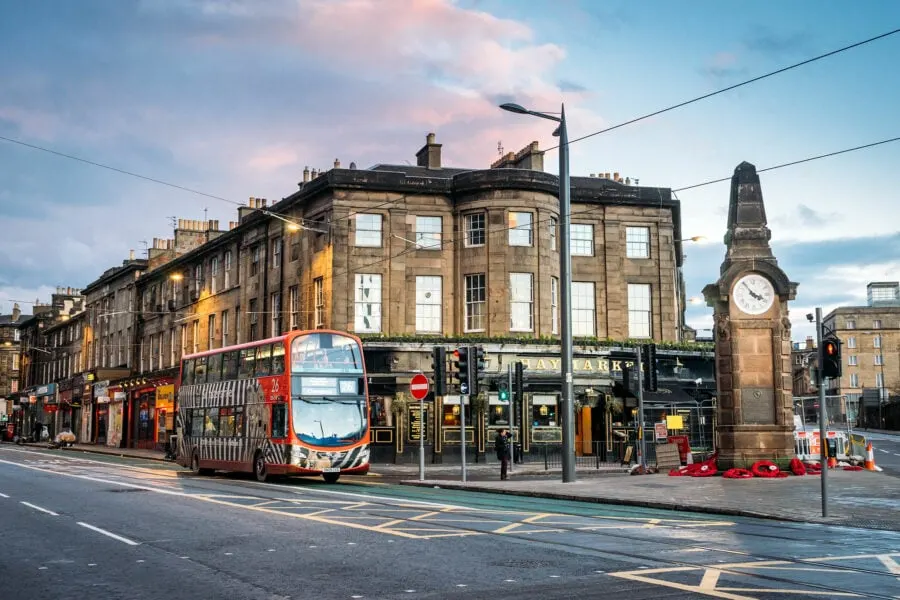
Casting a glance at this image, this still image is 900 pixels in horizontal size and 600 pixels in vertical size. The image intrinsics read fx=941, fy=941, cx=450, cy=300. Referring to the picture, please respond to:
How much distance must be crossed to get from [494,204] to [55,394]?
57921 millimetres

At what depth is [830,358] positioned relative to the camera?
15.8 m

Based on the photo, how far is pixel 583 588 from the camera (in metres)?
8.86

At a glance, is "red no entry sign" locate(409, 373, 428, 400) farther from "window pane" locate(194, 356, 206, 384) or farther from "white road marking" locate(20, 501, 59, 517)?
"white road marking" locate(20, 501, 59, 517)

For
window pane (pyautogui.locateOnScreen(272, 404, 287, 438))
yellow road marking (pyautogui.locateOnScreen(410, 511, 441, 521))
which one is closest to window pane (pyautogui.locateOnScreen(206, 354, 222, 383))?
window pane (pyautogui.locateOnScreen(272, 404, 287, 438))

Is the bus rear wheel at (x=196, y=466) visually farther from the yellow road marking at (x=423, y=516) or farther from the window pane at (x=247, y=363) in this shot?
the yellow road marking at (x=423, y=516)

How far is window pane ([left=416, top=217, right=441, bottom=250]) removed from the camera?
133 feet

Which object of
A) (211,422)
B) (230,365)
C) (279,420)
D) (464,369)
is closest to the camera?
(279,420)

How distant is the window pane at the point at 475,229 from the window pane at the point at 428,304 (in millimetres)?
2181

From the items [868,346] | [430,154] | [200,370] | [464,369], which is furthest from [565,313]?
[868,346]

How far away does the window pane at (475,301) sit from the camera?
40000 mm

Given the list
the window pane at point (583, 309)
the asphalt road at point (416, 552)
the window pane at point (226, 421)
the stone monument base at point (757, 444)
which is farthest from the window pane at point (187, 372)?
the stone monument base at point (757, 444)

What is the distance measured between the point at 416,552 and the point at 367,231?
29.9 meters

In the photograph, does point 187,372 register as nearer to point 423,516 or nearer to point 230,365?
point 230,365

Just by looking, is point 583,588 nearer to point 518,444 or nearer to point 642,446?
point 642,446
